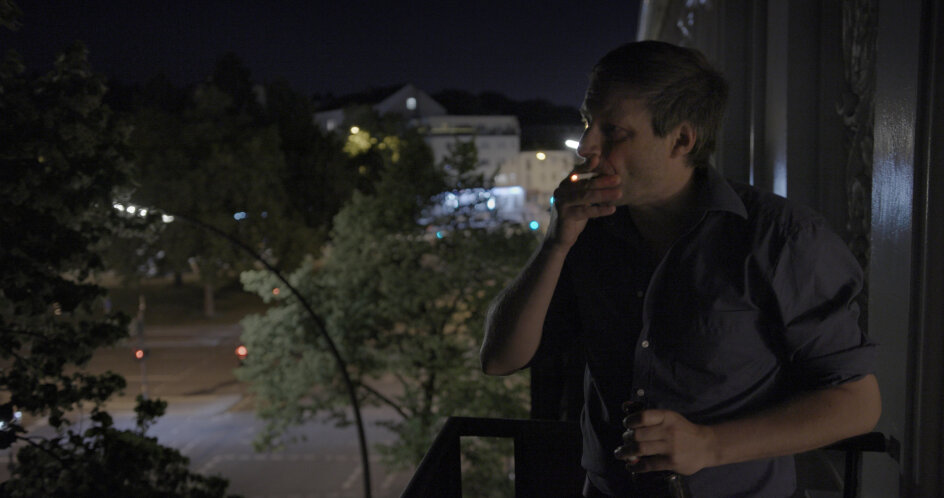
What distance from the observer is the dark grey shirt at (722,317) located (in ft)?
4.15

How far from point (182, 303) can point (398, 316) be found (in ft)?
87.7

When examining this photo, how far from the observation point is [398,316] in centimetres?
1816

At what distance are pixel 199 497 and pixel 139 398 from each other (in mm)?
1211

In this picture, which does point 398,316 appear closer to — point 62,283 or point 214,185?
point 62,283

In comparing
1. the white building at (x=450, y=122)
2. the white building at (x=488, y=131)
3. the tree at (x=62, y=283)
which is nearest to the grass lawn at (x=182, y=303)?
the white building at (x=450, y=122)

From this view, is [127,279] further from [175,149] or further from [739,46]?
[739,46]

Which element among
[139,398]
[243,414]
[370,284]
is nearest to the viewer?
[139,398]

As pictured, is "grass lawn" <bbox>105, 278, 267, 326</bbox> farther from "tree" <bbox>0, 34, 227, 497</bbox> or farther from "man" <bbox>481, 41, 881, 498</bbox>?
"man" <bbox>481, 41, 881, 498</bbox>

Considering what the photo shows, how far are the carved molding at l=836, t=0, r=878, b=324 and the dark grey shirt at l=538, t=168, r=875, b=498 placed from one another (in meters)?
1.43

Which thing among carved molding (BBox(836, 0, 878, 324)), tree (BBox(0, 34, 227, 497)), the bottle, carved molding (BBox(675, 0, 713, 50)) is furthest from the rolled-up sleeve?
tree (BBox(0, 34, 227, 497))

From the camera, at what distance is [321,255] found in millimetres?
35719

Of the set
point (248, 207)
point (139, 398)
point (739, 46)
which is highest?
point (248, 207)

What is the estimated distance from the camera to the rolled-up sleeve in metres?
1.26

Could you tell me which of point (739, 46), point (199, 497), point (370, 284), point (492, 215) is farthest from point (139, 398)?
point (492, 215)
